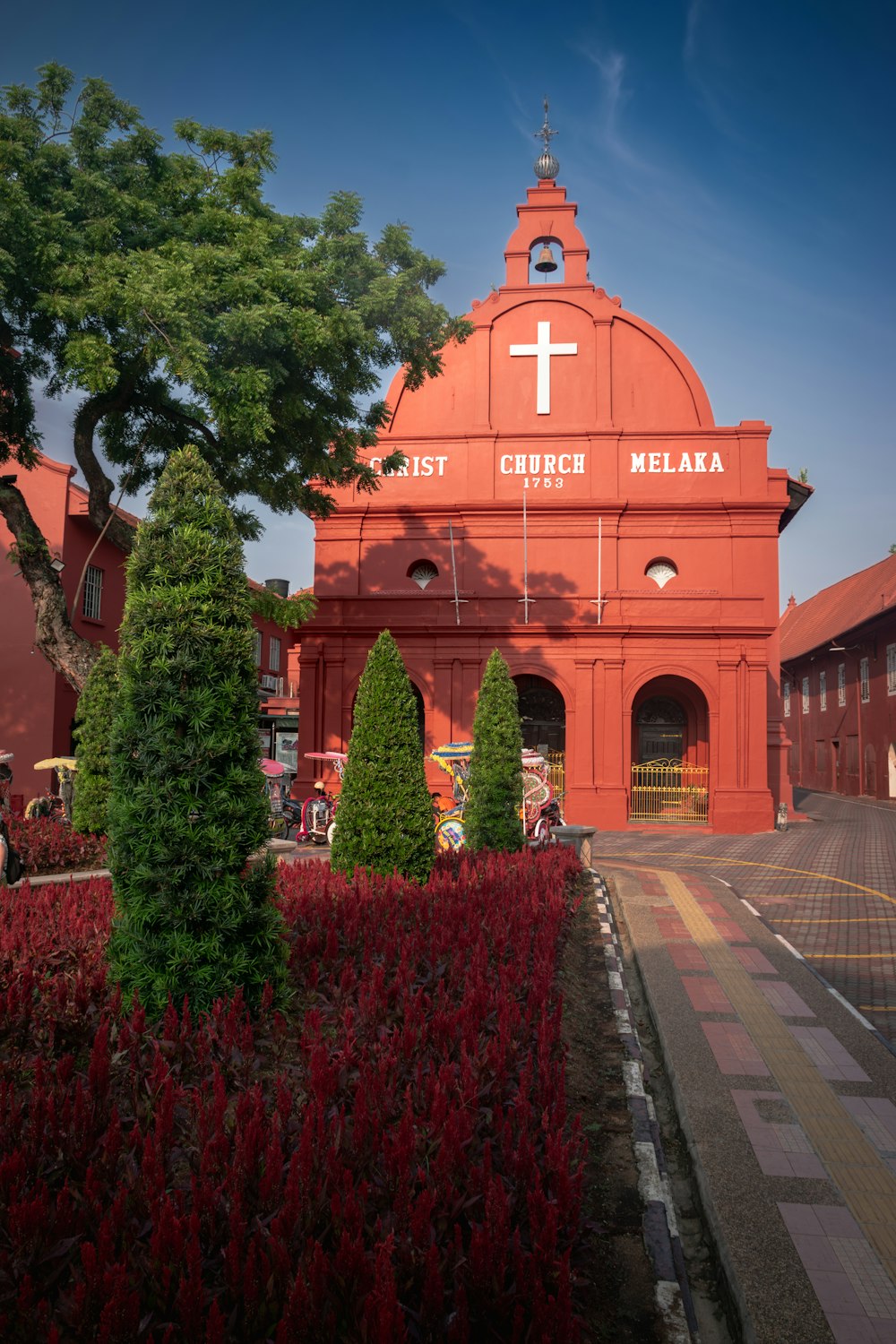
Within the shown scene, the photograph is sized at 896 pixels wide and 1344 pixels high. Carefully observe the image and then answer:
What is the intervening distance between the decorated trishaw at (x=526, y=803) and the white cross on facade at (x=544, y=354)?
12744mm

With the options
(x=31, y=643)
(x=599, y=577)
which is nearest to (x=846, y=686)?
(x=599, y=577)

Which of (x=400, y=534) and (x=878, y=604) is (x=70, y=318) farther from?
(x=878, y=604)

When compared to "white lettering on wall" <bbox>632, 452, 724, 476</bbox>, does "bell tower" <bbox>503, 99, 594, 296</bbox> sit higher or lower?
higher

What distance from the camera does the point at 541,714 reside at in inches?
974

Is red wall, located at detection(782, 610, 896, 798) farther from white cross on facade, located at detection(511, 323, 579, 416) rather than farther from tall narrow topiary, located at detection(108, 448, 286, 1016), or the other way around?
tall narrow topiary, located at detection(108, 448, 286, 1016)

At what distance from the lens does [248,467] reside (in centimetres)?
1534

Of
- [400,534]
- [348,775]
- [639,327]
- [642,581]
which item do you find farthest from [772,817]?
[348,775]

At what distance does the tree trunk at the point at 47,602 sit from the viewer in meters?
12.9

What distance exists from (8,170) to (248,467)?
528 centimetres

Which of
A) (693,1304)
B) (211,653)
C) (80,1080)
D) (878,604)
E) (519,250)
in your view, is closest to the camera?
(693,1304)

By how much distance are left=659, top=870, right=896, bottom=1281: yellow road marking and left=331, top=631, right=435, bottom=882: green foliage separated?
3.07 meters

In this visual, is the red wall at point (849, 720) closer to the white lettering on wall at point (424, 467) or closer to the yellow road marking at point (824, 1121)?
the white lettering on wall at point (424, 467)

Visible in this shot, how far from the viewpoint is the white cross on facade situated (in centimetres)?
2467

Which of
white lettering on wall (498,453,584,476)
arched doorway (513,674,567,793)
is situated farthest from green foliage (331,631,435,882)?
white lettering on wall (498,453,584,476)
